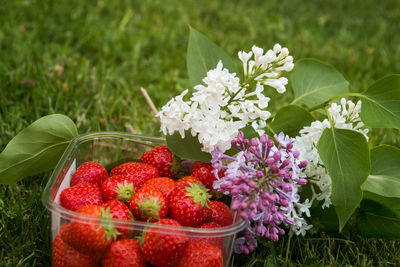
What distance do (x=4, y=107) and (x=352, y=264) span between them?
114 cm

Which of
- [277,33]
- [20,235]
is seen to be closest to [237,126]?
Result: [20,235]

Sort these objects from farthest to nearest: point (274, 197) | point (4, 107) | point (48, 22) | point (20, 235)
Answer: point (48, 22)
point (4, 107)
point (20, 235)
point (274, 197)

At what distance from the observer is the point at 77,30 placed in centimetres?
214

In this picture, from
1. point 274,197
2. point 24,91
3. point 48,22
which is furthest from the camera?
point 48,22

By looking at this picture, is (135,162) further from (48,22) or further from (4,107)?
(48,22)

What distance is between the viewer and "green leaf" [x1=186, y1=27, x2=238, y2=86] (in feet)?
3.81

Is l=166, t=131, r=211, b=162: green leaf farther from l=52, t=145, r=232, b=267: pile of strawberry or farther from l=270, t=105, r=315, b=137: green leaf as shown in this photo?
l=270, t=105, r=315, b=137: green leaf

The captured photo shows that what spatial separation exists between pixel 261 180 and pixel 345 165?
0.20m

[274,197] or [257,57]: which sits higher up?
[257,57]

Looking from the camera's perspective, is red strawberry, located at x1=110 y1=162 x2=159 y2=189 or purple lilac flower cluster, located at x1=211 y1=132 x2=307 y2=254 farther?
red strawberry, located at x1=110 y1=162 x2=159 y2=189

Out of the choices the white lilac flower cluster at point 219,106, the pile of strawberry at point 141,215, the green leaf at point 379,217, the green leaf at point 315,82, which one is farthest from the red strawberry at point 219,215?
the green leaf at point 315,82

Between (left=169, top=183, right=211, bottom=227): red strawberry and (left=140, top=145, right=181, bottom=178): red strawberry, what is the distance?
0.15m

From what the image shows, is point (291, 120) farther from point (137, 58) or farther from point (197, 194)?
point (137, 58)

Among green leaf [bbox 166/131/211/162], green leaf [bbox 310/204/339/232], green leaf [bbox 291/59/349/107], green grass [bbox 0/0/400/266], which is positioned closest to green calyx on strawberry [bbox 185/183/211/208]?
green leaf [bbox 166/131/211/162]
